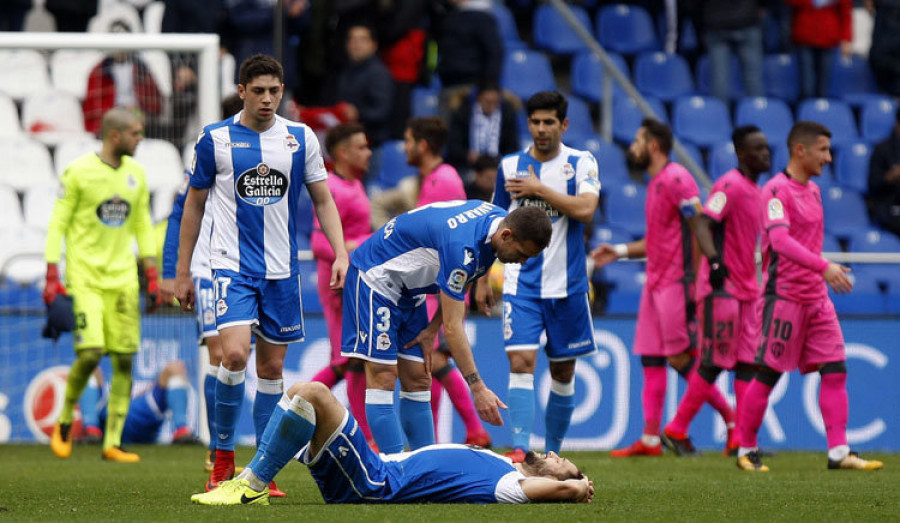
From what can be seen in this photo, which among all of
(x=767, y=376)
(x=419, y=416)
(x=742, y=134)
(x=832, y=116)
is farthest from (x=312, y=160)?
(x=832, y=116)

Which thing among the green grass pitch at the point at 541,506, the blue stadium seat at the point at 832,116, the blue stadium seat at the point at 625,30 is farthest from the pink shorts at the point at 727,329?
the blue stadium seat at the point at 625,30

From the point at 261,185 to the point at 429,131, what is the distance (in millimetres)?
3208

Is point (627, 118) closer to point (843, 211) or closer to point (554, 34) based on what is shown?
point (554, 34)

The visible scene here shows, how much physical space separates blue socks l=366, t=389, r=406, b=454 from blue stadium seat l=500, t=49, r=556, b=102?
9.28 meters

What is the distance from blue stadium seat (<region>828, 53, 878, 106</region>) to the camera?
17719 mm

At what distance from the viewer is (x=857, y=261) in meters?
12.9

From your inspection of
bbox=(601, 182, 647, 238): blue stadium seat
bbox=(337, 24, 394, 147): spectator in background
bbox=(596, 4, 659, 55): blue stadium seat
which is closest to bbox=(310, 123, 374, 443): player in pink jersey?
bbox=(337, 24, 394, 147): spectator in background

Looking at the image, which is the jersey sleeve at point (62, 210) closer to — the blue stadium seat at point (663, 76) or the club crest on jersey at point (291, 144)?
the club crest on jersey at point (291, 144)

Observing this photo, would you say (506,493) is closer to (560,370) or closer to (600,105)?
(560,370)

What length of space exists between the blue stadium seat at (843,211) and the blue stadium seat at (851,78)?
7.55 feet

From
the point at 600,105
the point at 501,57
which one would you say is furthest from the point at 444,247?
the point at 600,105

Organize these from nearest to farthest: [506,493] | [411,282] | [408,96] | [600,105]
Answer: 1. [506,493]
2. [411,282]
3. [408,96]
4. [600,105]

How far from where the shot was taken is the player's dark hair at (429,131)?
10703 millimetres

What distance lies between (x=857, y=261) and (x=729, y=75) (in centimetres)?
486
